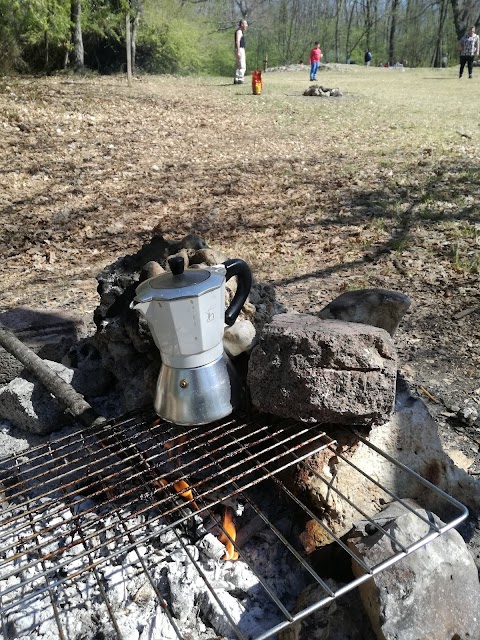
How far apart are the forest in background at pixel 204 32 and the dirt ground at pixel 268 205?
2852 millimetres

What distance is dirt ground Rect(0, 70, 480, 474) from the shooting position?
3176mm

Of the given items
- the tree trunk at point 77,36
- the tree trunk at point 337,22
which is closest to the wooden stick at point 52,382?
the tree trunk at point 77,36

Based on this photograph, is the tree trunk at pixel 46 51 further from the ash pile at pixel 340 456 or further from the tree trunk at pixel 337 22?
the tree trunk at pixel 337 22

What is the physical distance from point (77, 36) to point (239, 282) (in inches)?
510

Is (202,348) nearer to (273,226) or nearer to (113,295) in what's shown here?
(113,295)

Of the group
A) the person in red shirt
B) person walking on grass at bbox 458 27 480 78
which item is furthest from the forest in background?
person walking on grass at bbox 458 27 480 78

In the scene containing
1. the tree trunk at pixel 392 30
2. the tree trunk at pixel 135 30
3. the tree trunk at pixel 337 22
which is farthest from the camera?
the tree trunk at pixel 337 22

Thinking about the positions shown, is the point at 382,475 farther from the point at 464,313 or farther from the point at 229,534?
the point at 464,313

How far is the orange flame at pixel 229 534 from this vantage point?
1.51 meters

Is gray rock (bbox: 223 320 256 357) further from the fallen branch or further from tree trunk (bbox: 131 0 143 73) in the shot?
tree trunk (bbox: 131 0 143 73)

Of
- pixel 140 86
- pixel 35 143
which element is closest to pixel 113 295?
pixel 35 143

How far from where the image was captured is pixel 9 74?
37.7 feet

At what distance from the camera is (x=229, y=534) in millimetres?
1526

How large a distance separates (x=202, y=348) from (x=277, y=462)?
0.42 meters
